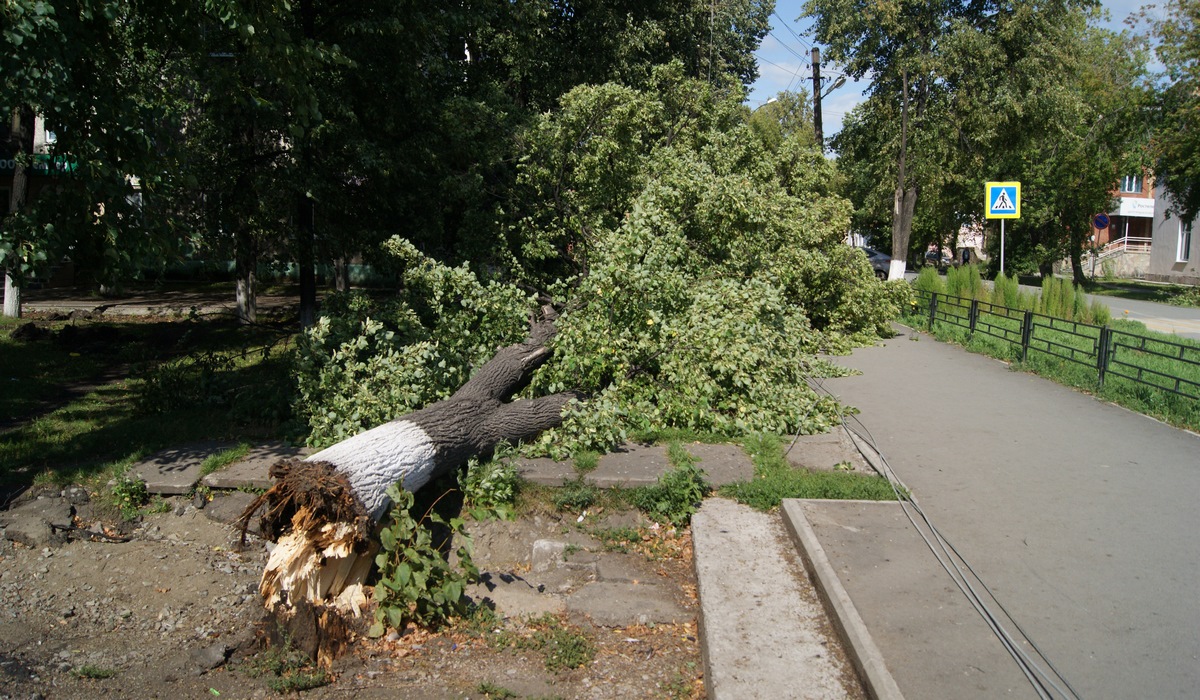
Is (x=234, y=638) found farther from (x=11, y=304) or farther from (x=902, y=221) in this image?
(x=902, y=221)

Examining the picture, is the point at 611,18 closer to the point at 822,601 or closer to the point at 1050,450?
the point at 1050,450

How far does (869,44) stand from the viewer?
21.9m

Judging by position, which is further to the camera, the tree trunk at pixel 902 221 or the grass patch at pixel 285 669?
the tree trunk at pixel 902 221

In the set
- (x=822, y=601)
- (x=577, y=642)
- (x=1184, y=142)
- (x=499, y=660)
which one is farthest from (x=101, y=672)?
(x=1184, y=142)

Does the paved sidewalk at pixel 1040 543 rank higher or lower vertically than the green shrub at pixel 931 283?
lower

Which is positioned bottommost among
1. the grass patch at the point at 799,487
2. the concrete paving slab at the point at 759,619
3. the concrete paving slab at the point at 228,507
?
the concrete paving slab at the point at 759,619

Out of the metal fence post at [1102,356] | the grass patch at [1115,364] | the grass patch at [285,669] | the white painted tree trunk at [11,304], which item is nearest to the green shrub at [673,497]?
the grass patch at [285,669]

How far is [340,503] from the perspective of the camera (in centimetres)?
479

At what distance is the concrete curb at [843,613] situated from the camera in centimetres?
387

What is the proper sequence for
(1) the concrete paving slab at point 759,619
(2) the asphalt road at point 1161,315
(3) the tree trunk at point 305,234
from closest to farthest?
(1) the concrete paving slab at point 759,619, (3) the tree trunk at point 305,234, (2) the asphalt road at point 1161,315

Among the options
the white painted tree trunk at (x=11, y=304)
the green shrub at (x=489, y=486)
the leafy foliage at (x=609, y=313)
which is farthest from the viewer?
the white painted tree trunk at (x=11, y=304)

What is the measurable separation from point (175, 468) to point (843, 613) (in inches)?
198

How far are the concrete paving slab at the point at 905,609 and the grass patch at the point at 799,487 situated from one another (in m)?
0.19

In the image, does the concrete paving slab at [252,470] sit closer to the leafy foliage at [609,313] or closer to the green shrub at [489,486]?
the leafy foliage at [609,313]
